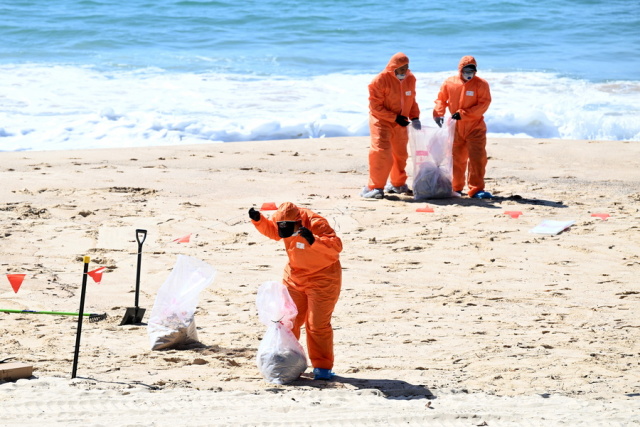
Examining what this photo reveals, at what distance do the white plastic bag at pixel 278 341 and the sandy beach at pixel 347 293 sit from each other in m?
0.09

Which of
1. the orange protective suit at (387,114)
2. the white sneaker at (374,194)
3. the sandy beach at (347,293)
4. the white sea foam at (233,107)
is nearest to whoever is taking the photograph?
the sandy beach at (347,293)

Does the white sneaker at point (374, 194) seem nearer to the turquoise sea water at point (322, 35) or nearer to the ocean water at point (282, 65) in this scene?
the ocean water at point (282, 65)

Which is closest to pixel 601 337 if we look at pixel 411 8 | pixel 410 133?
pixel 410 133

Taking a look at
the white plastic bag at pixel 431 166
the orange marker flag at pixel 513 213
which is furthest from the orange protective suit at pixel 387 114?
the orange marker flag at pixel 513 213

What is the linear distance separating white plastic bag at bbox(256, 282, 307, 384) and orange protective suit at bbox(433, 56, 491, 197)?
529 centimetres

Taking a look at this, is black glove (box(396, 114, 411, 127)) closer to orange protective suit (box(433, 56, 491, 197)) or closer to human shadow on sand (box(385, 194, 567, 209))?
orange protective suit (box(433, 56, 491, 197))

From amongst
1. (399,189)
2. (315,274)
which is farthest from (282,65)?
(315,274)

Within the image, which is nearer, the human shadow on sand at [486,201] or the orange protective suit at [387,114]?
the human shadow on sand at [486,201]

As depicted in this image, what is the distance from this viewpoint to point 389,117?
9.92 meters

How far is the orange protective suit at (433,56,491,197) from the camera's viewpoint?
32.0ft

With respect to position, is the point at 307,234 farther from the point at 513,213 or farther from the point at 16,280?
the point at 513,213

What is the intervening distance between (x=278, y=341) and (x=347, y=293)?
1.83 meters

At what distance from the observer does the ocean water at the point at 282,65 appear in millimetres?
14797

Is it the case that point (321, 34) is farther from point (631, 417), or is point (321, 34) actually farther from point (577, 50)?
point (631, 417)
